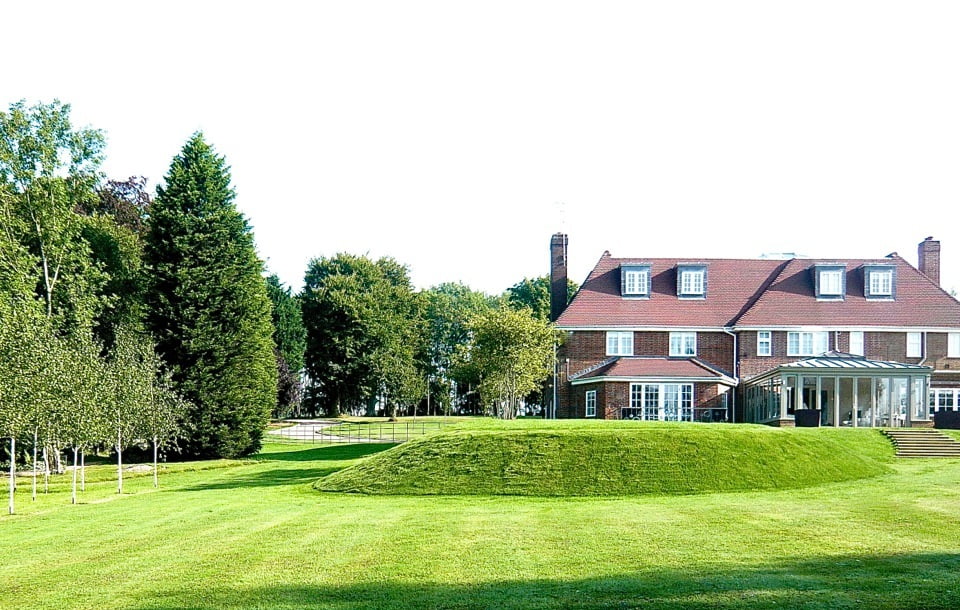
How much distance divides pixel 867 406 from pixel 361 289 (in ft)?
159

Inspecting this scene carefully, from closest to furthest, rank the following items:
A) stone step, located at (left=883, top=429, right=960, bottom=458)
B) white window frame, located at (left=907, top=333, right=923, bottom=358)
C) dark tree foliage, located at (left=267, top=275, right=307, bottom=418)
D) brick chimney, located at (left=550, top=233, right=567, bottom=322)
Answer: stone step, located at (left=883, top=429, right=960, bottom=458), white window frame, located at (left=907, top=333, right=923, bottom=358), brick chimney, located at (left=550, top=233, right=567, bottom=322), dark tree foliage, located at (left=267, top=275, right=307, bottom=418)

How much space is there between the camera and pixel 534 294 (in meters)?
91.2

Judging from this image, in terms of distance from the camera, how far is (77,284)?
43562 millimetres

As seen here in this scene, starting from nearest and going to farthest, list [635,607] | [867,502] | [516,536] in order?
[635,607]
[516,536]
[867,502]

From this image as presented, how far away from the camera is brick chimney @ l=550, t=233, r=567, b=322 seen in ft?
191

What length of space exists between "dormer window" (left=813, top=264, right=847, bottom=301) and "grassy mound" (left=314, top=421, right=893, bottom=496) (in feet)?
86.9

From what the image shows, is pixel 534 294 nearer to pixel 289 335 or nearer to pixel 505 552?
pixel 289 335

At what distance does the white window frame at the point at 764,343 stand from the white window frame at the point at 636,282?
6.91m

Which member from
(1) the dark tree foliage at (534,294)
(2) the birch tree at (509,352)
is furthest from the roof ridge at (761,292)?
(1) the dark tree foliage at (534,294)

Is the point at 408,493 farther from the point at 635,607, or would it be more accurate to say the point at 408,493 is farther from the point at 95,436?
the point at 635,607

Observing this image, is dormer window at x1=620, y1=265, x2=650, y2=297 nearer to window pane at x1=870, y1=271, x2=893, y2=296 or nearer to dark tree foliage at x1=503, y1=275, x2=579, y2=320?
window pane at x1=870, y1=271, x2=893, y2=296

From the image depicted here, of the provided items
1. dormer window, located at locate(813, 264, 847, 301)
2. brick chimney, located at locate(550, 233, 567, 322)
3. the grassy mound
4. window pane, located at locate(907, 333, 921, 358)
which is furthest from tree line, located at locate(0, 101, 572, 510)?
window pane, located at locate(907, 333, 921, 358)

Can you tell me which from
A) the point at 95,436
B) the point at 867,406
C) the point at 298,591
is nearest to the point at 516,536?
the point at 298,591

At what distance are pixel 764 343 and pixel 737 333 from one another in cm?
155
